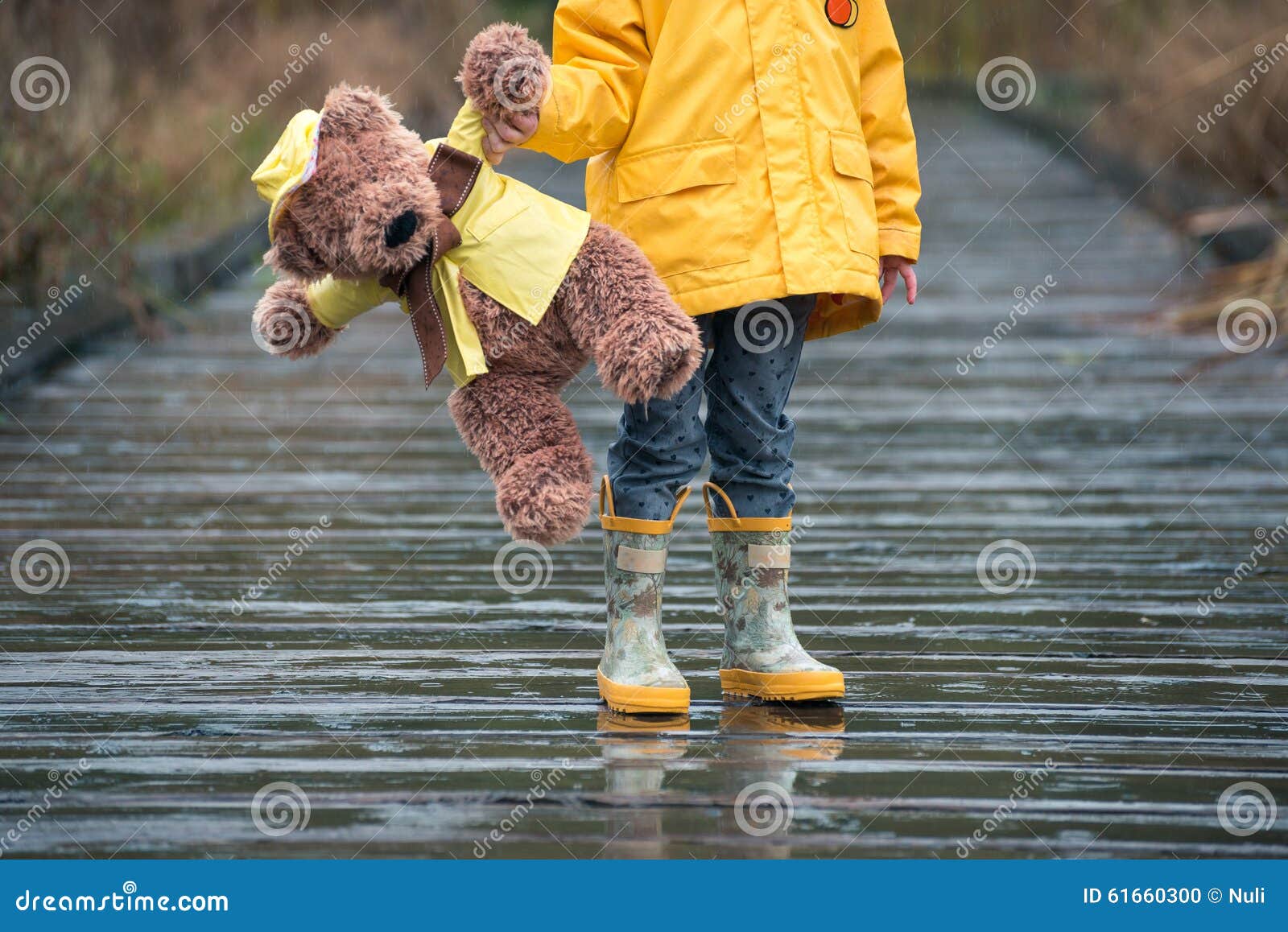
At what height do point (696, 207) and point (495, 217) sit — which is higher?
point (696, 207)

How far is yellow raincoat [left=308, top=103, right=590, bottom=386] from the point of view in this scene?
2.88 m

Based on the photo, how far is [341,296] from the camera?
9.82ft

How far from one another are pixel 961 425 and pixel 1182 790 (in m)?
3.87

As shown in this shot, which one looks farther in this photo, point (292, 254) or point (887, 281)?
point (887, 281)

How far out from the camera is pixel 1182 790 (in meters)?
2.67

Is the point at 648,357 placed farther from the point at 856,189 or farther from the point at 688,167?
the point at 856,189

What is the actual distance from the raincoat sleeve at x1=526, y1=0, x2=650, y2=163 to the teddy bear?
0.12m

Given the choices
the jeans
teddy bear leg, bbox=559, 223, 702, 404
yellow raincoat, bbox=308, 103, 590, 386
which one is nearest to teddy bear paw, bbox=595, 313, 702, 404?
teddy bear leg, bbox=559, 223, 702, 404

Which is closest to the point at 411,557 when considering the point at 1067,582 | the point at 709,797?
the point at 1067,582

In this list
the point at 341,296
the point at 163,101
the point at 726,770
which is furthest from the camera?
the point at 163,101

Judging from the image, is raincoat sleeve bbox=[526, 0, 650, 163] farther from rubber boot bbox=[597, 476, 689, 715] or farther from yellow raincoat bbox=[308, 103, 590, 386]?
rubber boot bbox=[597, 476, 689, 715]

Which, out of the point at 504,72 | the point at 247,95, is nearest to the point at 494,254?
the point at 504,72

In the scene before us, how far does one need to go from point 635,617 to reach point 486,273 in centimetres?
72

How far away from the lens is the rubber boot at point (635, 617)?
3.10 metres
